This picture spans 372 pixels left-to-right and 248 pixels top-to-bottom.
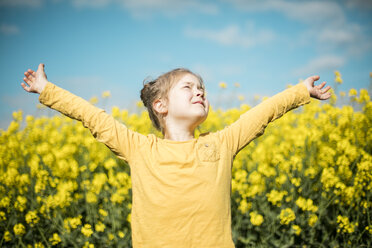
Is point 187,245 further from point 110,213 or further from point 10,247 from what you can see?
point 10,247

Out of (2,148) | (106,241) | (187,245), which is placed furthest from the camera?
(2,148)

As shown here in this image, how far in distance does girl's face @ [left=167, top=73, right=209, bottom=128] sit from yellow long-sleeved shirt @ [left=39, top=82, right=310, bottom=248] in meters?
0.12

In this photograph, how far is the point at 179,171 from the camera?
1271 millimetres

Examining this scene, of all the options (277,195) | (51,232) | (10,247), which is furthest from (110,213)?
(277,195)

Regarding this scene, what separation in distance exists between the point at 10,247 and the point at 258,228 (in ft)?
7.75

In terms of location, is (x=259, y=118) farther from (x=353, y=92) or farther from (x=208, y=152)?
(x=353, y=92)

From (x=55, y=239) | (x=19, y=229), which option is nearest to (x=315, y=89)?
(x=55, y=239)

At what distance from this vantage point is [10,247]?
2.84 metres

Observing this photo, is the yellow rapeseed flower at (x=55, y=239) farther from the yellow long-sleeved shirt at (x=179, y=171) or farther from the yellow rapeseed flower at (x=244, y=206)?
the yellow rapeseed flower at (x=244, y=206)

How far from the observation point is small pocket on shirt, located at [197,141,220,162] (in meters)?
1.30

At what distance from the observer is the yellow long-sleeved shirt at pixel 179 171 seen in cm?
123

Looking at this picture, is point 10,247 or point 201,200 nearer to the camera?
point 201,200

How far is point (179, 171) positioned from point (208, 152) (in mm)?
158

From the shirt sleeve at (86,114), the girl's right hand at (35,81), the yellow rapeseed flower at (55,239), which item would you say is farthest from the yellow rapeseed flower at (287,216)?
the girl's right hand at (35,81)
